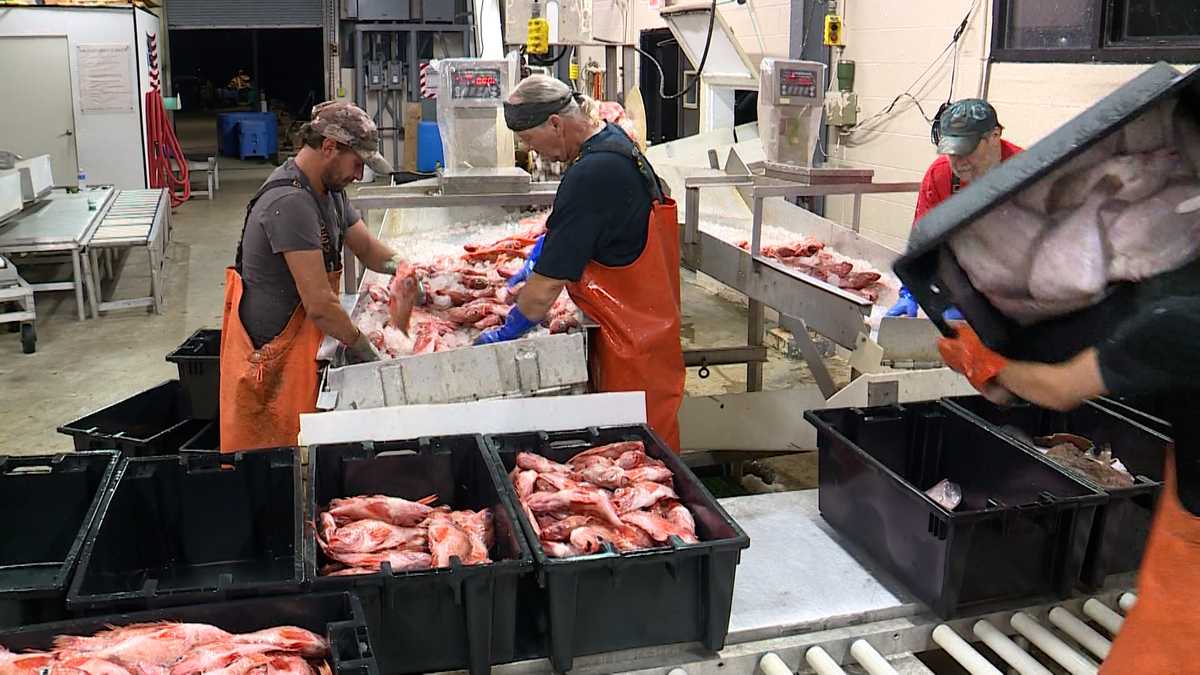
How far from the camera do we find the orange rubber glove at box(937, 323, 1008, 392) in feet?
5.53

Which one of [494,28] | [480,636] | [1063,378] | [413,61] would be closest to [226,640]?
[480,636]

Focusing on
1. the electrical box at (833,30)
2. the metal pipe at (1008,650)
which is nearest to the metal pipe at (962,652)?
the metal pipe at (1008,650)

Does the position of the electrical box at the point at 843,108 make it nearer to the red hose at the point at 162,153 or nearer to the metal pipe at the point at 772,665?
the metal pipe at the point at 772,665

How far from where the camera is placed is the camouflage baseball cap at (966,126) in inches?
149

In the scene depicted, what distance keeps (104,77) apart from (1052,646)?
11201 mm

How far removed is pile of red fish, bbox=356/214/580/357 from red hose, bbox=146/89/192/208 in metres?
8.43

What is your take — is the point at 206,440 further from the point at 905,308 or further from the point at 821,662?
the point at 821,662

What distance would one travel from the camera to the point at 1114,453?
2.69m

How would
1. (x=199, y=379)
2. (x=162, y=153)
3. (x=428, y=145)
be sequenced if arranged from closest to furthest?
(x=199, y=379), (x=162, y=153), (x=428, y=145)

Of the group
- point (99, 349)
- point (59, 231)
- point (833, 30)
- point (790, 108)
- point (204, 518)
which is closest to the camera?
point (204, 518)

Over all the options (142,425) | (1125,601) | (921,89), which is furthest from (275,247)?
(921,89)

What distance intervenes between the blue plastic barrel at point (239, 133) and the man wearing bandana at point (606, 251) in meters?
15.0

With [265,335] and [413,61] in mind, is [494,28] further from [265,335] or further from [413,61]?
[413,61]

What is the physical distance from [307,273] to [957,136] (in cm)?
242
